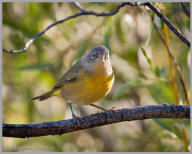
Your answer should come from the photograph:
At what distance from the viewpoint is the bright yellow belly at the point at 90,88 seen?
3.33 meters

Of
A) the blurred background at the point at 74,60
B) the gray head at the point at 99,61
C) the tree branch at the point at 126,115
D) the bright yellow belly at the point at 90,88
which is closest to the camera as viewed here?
the tree branch at the point at 126,115

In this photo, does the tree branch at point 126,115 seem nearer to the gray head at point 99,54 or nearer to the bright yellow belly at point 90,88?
the bright yellow belly at point 90,88

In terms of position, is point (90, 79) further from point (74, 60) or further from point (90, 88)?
point (74, 60)

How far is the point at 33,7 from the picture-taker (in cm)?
441

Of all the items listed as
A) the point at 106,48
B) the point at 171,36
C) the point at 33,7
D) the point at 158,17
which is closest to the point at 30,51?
the point at 33,7

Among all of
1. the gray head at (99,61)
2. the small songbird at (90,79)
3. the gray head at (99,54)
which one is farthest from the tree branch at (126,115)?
the gray head at (99,54)

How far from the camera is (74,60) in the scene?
3.91 meters

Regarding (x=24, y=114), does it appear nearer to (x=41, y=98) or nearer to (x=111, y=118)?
(x=41, y=98)

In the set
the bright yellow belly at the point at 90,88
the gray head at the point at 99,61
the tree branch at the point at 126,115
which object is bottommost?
the tree branch at the point at 126,115

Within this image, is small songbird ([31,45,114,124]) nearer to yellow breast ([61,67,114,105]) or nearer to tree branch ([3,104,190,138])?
yellow breast ([61,67,114,105])

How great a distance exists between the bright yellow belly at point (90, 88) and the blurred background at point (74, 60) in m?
0.53

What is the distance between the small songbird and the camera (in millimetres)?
3344

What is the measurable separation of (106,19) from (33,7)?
106cm

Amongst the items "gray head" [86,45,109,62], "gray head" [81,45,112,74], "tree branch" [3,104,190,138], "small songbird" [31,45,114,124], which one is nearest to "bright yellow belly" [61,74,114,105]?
"small songbird" [31,45,114,124]
